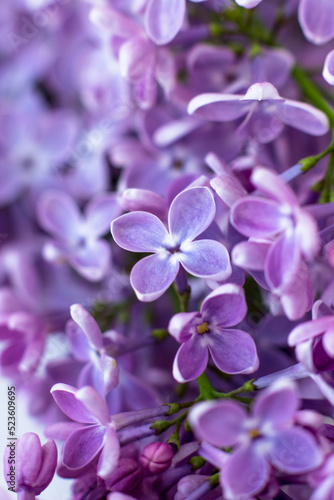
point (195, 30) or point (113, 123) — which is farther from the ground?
point (195, 30)

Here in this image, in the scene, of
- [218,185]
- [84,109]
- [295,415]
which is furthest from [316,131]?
[84,109]

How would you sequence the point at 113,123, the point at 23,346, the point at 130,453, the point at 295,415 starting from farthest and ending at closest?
1. the point at 113,123
2. the point at 23,346
3. the point at 130,453
4. the point at 295,415

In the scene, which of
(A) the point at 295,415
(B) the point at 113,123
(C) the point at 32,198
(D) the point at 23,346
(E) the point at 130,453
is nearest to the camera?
(A) the point at 295,415

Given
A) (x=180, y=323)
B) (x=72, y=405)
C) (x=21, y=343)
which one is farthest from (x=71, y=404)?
(x=21, y=343)

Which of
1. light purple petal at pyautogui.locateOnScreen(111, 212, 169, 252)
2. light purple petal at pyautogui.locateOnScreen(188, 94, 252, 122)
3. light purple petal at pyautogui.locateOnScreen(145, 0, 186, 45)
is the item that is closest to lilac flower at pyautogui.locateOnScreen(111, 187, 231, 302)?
light purple petal at pyautogui.locateOnScreen(111, 212, 169, 252)

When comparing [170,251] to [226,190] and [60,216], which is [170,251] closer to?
[226,190]

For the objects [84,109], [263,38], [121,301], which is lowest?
[121,301]

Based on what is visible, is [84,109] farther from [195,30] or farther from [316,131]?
A: [316,131]
